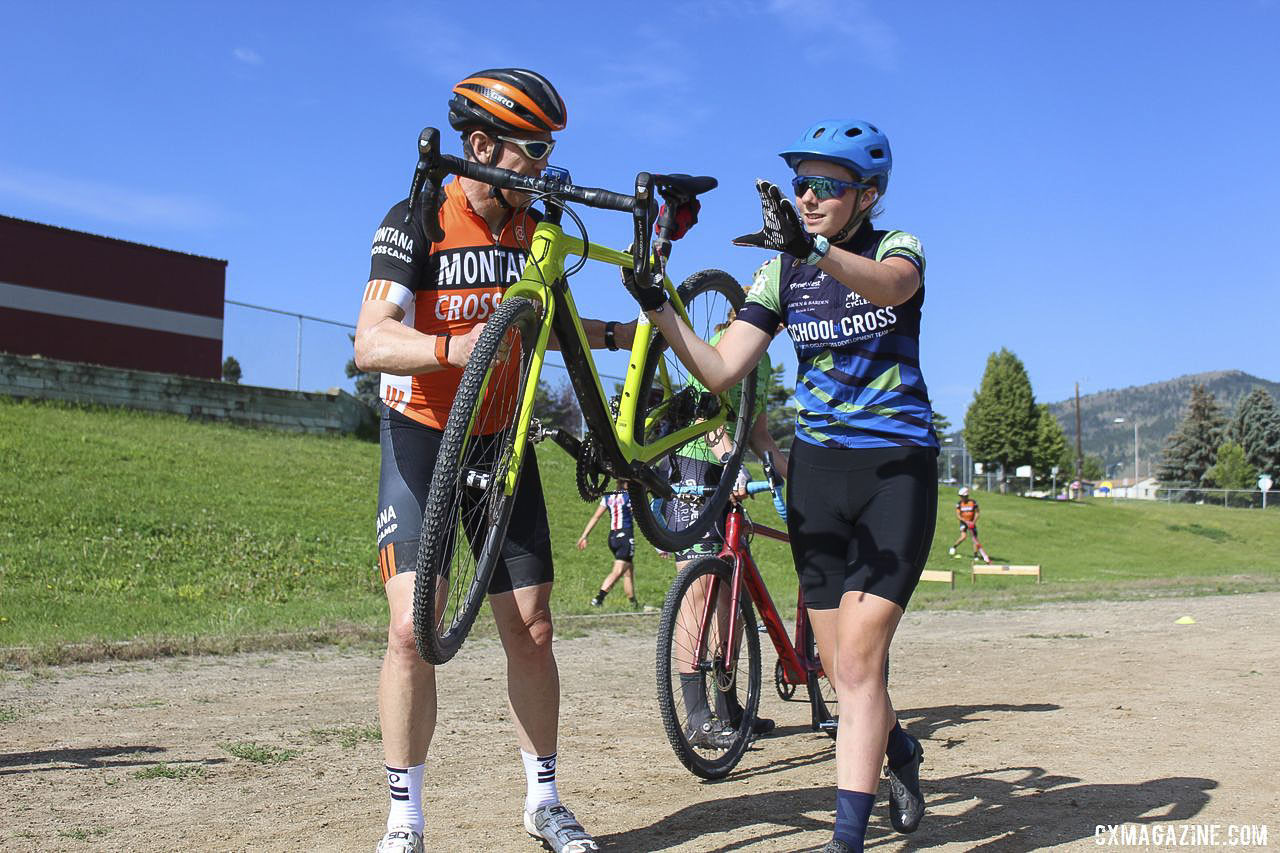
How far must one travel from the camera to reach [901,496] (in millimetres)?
4152

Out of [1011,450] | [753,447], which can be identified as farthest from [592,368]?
[1011,450]

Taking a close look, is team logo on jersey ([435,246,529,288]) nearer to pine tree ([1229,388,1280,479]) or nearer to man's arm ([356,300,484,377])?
man's arm ([356,300,484,377])

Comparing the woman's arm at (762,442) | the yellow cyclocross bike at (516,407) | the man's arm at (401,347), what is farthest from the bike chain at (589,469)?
the woman's arm at (762,442)

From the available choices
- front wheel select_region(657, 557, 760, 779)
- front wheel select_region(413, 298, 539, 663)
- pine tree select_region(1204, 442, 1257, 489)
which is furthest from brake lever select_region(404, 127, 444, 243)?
pine tree select_region(1204, 442, 1257, 489)

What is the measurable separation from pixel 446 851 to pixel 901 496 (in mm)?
1982

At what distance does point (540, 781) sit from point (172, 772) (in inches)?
80.3

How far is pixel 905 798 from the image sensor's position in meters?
4.47

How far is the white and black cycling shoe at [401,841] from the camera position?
3904 millimetres

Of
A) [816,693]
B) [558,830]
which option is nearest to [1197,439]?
[816,693]

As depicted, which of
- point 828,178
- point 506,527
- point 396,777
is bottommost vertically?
point 396,777

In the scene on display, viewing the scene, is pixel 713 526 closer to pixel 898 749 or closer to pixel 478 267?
pixel 898 749

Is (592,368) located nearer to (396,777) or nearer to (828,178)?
(828,178)

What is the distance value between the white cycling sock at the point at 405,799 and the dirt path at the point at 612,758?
12.3 inches

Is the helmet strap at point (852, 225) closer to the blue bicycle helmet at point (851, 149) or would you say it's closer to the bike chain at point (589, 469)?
the blue bicycle helmet at point (851, 149)
